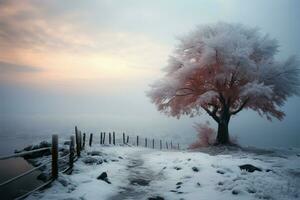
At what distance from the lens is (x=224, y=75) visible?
25062 millimetres

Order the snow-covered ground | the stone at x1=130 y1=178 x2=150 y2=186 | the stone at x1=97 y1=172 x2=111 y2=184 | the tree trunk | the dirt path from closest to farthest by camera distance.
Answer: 1. the snow-covered ground
2. the dirt path
3. the stone at x1=97 y1=172 x2=111 y2=184
4. the stone at x1=130 y1=178 x2=150 y2=186
5. the tree trunk

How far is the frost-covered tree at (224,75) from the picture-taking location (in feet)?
80.3

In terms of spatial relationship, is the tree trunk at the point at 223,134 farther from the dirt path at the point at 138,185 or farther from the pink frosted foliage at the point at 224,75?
the dirt path at the point at 138,185

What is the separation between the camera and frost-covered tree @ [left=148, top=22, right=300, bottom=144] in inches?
964

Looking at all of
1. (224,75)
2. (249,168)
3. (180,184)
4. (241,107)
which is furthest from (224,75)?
(180,184)

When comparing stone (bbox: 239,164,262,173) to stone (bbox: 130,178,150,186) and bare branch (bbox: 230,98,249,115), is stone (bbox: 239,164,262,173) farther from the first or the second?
bare branch (bbox: 230,98,249,115)

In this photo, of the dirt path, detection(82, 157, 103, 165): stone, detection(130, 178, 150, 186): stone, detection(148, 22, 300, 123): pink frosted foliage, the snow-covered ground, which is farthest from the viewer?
detection(148, 22, 300, 123): pink frosted foliage

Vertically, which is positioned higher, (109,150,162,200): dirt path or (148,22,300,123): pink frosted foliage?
(148,22,300,123): pink frosted foliage

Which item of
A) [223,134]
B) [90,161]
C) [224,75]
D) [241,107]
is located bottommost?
[90,161]

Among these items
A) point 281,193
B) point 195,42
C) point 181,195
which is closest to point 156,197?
point 181,195

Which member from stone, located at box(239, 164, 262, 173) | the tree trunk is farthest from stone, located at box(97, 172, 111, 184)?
the tree trunk

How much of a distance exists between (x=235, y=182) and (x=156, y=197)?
3.00 meters

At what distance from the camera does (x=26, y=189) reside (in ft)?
39.8

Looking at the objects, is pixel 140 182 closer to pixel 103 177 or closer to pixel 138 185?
pixel 138 185
